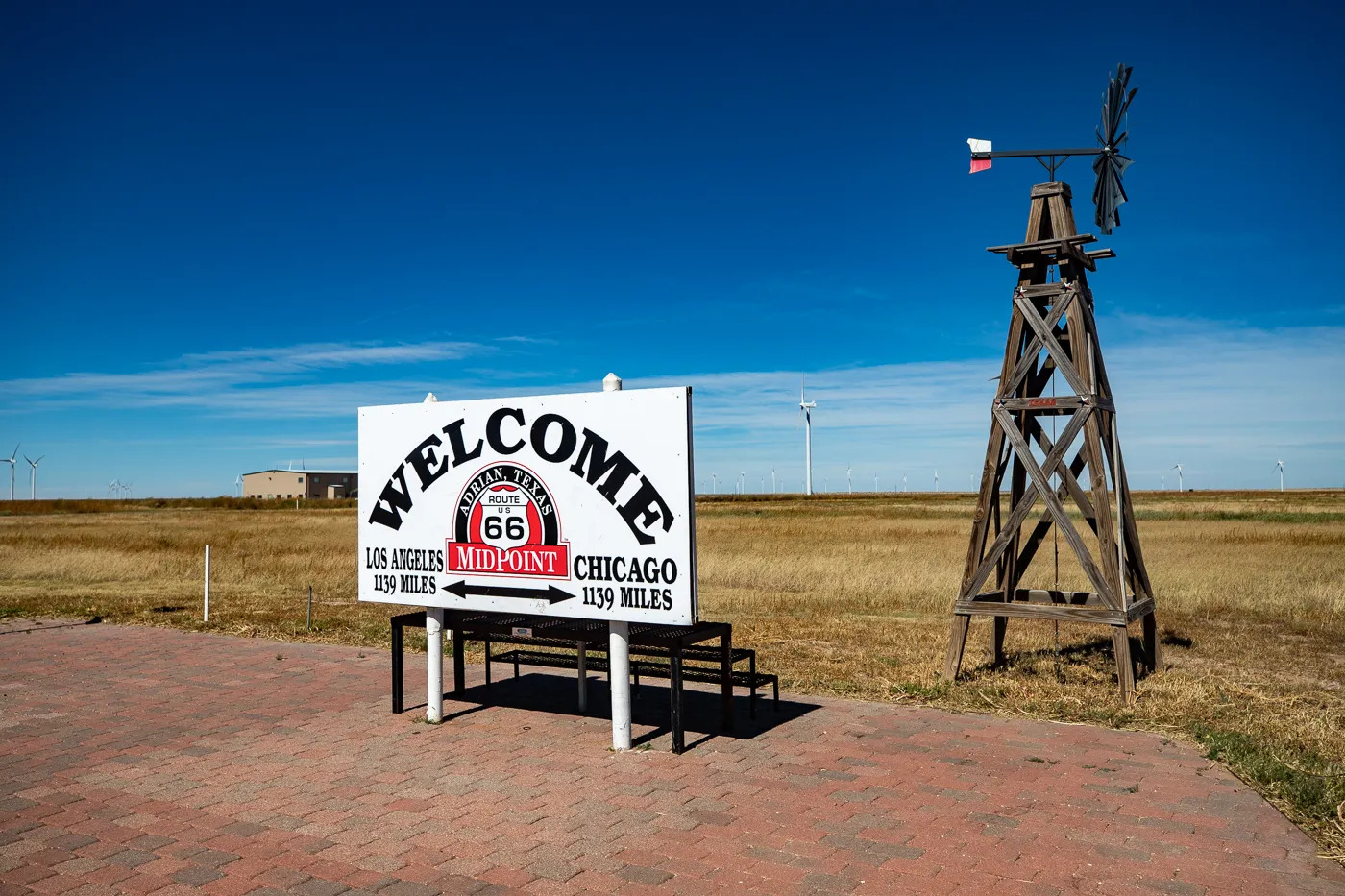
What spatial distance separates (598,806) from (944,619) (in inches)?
387

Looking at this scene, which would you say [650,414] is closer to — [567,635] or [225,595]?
[567,635]

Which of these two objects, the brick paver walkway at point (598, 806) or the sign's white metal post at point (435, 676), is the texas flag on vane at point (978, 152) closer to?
the brick paver walkway at point (598, 806)

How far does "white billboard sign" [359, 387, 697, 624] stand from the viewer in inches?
287

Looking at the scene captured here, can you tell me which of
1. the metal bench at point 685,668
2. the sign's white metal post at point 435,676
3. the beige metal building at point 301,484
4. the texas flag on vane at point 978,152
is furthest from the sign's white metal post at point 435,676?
the beige metal building at point 301,484

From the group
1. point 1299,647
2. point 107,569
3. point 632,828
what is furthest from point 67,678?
point 107,569

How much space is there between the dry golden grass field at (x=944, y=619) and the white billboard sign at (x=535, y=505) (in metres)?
3.09

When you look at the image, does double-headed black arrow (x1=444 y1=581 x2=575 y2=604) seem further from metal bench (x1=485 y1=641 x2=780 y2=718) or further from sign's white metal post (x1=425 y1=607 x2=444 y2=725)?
metal bench (x1=485 y1=641 x2=780 y2=718)

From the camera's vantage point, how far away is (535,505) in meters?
7.87

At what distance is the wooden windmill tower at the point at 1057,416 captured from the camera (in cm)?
980

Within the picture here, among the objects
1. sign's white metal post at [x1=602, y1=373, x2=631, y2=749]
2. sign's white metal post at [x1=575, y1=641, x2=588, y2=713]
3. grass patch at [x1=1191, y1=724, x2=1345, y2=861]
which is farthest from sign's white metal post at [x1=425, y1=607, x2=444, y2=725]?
grass patch at [x1=1191, y1=724, x2=1345, y2=861]

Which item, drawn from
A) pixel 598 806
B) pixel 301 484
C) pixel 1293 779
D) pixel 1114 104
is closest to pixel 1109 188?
pixel 1114 104

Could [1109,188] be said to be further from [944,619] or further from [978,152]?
[944,619]

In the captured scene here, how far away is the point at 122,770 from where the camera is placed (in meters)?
6.78

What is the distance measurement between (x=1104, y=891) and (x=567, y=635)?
4.26 meters
